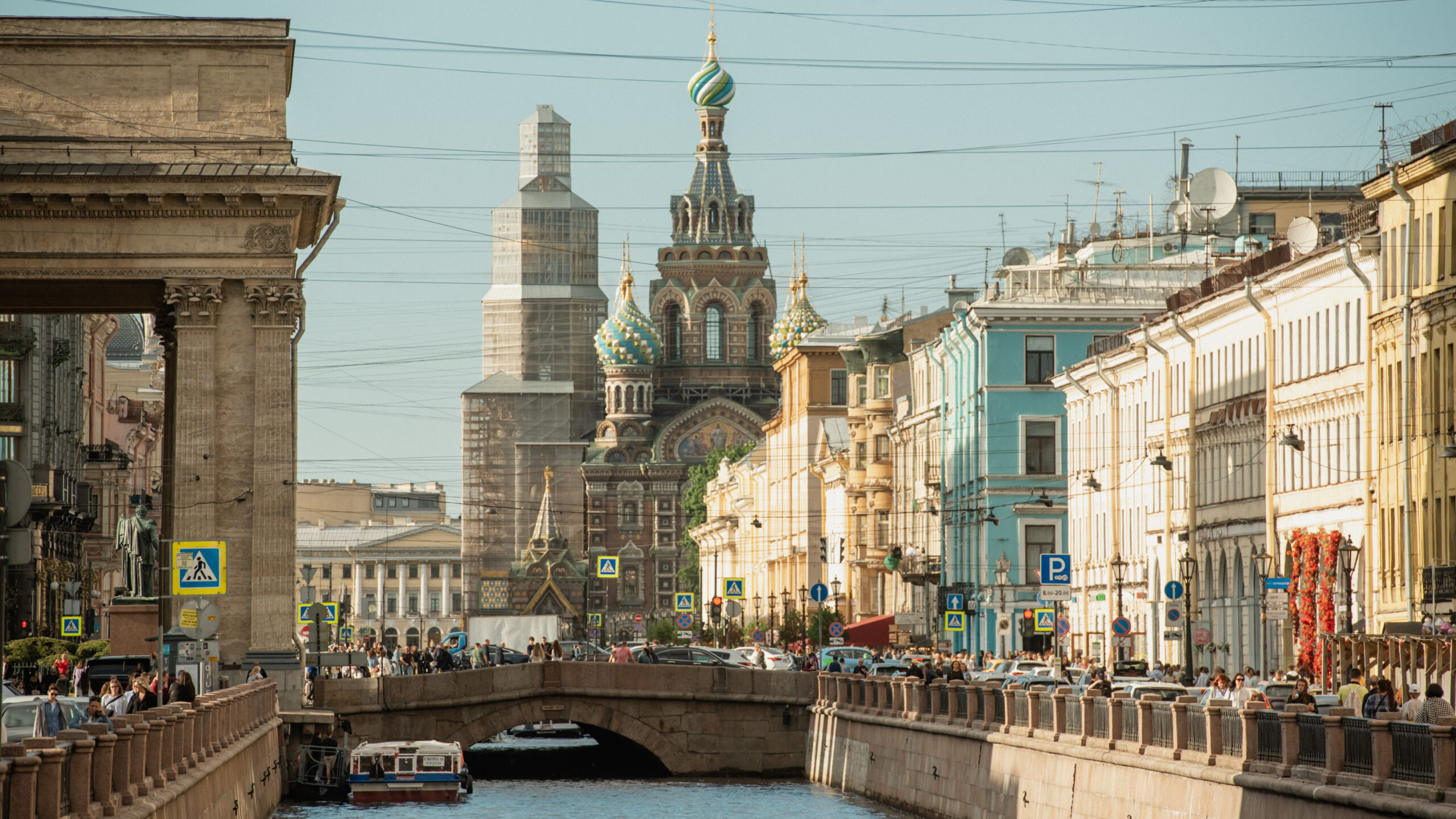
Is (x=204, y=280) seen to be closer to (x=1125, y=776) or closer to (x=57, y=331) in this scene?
(x=1125, y=776)

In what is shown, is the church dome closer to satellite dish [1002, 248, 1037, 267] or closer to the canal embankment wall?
satellite dish [1002, 248, 1037, 267]

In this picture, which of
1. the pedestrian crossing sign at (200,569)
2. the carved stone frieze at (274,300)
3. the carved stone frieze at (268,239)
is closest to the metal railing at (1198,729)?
the pedestrian crossing sign at (200,569)

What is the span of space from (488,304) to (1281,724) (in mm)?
174381

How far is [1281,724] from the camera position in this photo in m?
27.0

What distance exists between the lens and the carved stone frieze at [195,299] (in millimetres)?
46219

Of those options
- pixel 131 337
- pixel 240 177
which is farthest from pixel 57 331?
pixel 131 337

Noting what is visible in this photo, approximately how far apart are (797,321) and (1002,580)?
376 ft

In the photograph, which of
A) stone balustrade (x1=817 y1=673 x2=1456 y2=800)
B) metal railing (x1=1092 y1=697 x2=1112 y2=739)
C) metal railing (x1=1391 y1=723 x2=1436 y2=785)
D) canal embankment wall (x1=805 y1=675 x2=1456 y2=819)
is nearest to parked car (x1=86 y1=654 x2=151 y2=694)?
canal embankment wall (x1=805 y1=675 x2=1456 y2=819)

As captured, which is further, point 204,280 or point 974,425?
point 974,425

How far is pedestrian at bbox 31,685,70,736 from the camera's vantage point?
25922mm

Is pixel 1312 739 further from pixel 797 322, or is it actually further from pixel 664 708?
pixel 797 322

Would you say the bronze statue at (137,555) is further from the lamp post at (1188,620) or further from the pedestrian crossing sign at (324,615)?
the lamp post at (1188,620)

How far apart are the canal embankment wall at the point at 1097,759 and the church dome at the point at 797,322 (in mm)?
135983

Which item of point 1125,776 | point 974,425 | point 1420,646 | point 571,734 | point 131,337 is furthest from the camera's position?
point 131,337
